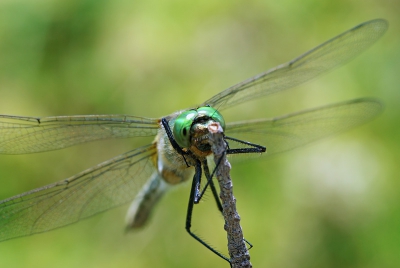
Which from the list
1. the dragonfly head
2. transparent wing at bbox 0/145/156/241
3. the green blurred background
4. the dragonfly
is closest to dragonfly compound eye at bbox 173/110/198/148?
the dragonfly head

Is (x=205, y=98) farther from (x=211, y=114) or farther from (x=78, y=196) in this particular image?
(x=211, y=114)

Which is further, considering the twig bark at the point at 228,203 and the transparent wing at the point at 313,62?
the transparent wing at the point at 313,62

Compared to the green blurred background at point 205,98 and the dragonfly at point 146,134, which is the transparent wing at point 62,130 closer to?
the dragonfly at point 146,134

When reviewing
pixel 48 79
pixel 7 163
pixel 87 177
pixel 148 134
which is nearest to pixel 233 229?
pixel 148 134

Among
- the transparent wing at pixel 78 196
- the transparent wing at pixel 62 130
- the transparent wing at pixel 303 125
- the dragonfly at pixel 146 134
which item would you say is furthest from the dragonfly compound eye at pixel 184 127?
the transparent wing at pixel 303 125

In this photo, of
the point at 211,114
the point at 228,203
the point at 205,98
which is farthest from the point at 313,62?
the point at 228,203

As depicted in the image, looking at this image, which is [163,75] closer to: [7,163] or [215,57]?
[215,57]
